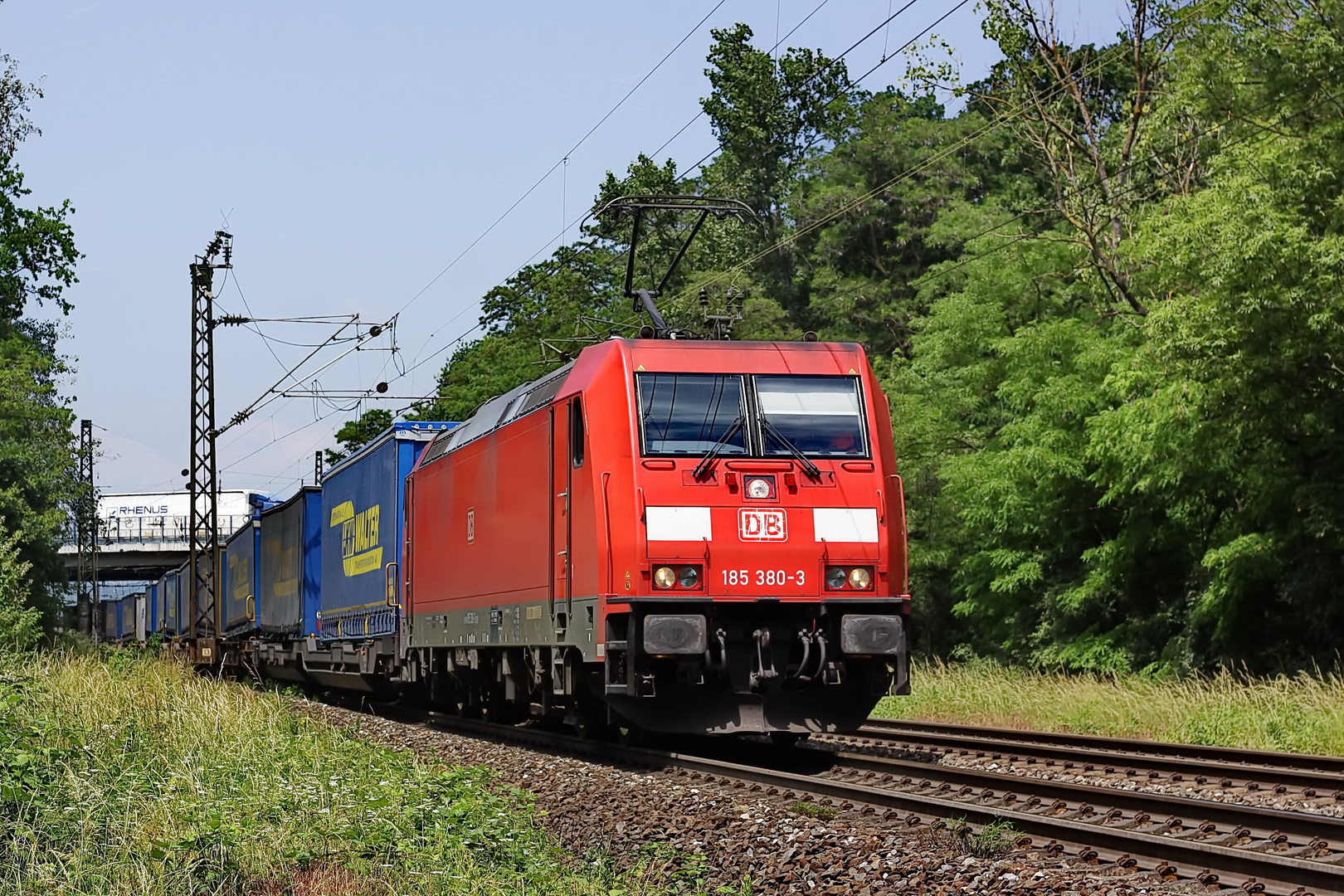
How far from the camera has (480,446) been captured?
55.9 ft

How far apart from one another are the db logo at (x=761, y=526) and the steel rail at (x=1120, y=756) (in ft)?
9.93

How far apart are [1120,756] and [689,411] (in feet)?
15.0

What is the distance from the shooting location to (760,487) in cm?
1279

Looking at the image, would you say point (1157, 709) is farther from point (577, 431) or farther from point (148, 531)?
point (148, 531)

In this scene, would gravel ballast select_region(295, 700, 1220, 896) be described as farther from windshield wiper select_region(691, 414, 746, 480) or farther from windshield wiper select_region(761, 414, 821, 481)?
windshield wiper select_region(761, 414, 821, 481)

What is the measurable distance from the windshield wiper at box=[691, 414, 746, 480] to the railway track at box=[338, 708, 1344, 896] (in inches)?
95.1

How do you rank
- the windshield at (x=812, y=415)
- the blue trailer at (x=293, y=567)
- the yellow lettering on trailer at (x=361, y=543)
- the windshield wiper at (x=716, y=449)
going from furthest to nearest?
the blue trailer at (x=293, y=567) < the yellow lettering on trailer at (x=361, y=543) < the windshield at (x=812, y=415) < the windshield wiper at (x=716, y=449)

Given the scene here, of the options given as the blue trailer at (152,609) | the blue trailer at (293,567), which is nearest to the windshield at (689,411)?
the blue trailer at (293,567)

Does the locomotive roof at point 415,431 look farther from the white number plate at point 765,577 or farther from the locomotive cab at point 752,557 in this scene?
the white number plate at point 765,577

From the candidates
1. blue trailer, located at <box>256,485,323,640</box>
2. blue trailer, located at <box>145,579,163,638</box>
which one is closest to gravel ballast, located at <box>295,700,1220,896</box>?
blue trailer, located at <box>256,485,323,640</box>

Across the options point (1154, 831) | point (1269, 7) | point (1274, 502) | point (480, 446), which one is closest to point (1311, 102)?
point (1269, 7)

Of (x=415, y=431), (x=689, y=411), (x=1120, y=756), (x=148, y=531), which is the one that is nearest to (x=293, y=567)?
(x=415, y=431)

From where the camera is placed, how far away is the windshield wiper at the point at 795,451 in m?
12.9

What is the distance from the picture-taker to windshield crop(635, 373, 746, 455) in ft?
42.2
